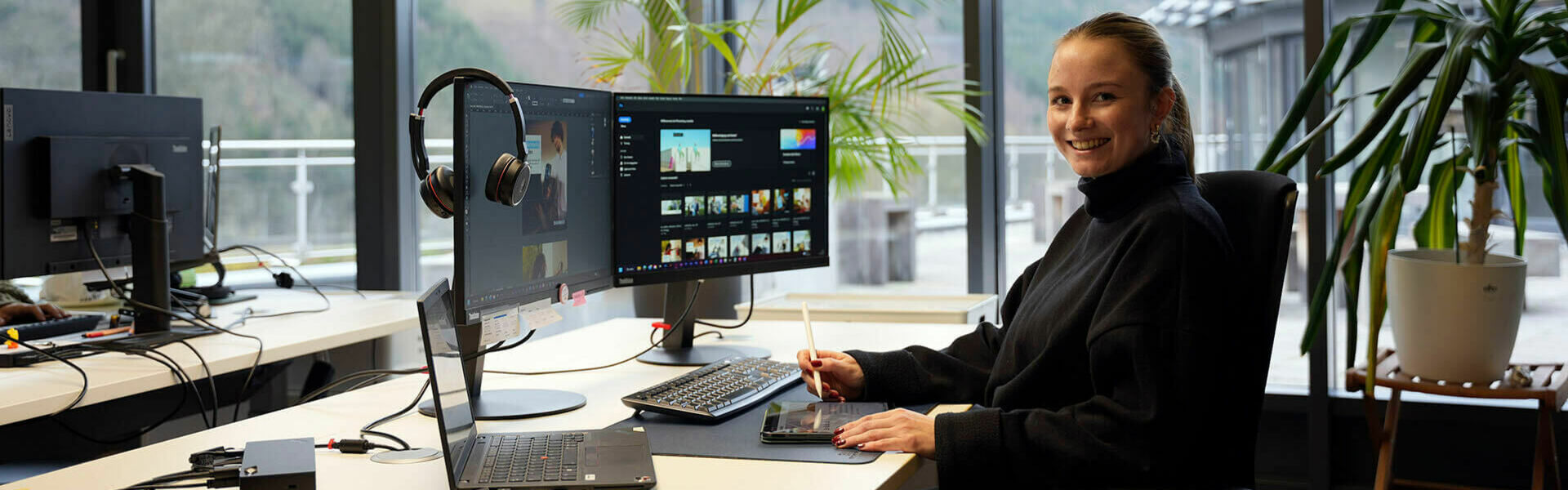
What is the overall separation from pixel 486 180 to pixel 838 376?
1.93ft

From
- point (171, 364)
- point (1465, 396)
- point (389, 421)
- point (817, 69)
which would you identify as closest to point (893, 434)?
point (389, 421)

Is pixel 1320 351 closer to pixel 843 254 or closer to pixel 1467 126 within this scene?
pixel 1467 126

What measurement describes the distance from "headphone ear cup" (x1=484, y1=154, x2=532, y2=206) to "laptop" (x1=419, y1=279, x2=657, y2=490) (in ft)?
0.44

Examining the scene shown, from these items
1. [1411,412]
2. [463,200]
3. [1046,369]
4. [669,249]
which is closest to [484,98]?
[463,200]

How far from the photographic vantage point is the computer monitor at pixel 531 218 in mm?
1535

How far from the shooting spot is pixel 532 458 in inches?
53.3

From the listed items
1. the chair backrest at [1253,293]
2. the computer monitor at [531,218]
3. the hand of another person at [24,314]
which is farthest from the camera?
the hand of another person at [24,314]

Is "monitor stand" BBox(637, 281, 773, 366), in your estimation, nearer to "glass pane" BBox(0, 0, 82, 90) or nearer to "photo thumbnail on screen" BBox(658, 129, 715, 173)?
"photo thumbnail on screen" BBox(658, 129, 715, 173)

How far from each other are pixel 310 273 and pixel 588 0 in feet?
4.51

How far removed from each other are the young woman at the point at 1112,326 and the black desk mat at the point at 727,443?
0.16ft

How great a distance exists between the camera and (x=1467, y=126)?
8.36 feet

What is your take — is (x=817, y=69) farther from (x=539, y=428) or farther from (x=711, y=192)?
(x=539, y=428)

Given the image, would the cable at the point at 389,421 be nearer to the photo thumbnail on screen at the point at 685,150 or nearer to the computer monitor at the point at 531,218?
the computer monitor at the point at 531,218

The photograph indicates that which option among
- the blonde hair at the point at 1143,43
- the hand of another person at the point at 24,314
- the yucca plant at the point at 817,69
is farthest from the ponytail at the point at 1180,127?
the hand of another person at the point at 24,314
